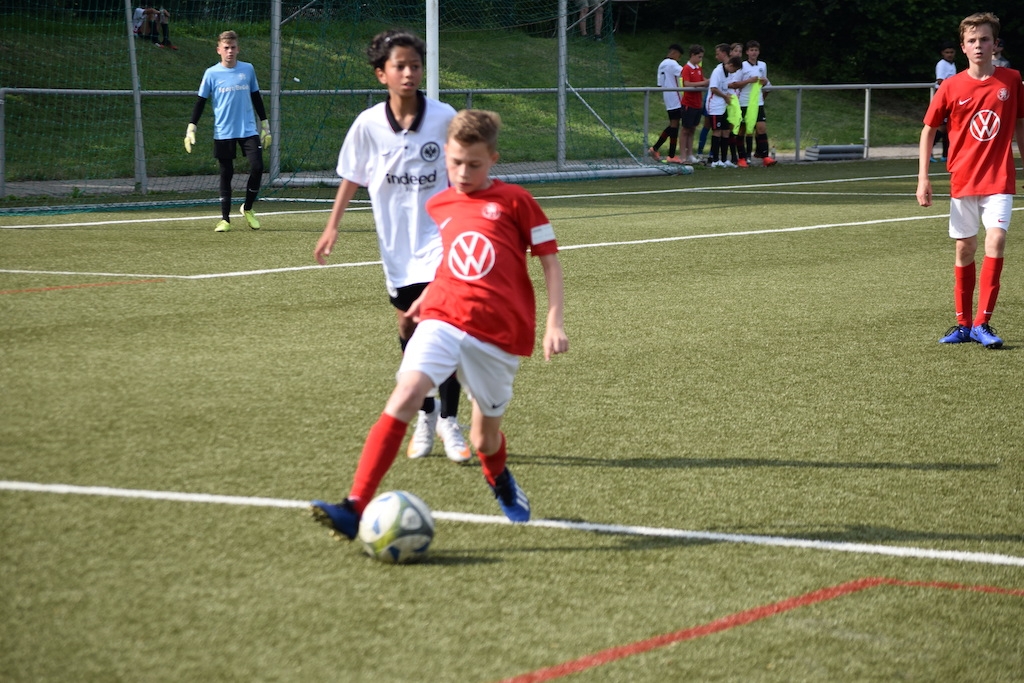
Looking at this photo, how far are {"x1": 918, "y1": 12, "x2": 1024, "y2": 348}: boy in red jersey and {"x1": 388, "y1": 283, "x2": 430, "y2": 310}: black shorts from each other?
3927mm

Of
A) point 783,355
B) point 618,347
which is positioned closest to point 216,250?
point 618,347

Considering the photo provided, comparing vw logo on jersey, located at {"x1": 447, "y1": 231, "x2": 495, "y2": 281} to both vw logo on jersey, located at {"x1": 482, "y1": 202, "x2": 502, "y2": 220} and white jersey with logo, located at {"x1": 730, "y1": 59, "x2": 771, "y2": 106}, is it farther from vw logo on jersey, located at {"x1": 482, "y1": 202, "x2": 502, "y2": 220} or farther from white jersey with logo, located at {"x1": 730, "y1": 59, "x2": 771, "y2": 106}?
white jersey with logo, located at {"x1": 730, "y1": 59, "x2": 771, "y2": 106}

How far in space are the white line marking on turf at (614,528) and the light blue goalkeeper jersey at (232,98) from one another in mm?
9465

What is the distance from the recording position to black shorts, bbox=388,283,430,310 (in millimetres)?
5516

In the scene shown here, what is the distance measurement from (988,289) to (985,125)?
41.2 inches

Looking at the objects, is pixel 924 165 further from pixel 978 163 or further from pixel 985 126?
pixel 985 126

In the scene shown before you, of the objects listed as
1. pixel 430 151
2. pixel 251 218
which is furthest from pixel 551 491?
pixel 251 218

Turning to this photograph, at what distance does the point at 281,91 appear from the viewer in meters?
18.6

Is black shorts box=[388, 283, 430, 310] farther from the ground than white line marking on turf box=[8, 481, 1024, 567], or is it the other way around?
black shorts box=[388, 283, 430, 310]

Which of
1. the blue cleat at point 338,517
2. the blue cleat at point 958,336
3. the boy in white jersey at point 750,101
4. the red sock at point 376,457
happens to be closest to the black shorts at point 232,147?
the blue cleat at point 958,336

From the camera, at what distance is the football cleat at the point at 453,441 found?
5.46 metres

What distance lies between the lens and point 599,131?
23.0 meters

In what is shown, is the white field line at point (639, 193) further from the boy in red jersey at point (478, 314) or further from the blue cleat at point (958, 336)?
the boy in red jersey at point (478, 314)

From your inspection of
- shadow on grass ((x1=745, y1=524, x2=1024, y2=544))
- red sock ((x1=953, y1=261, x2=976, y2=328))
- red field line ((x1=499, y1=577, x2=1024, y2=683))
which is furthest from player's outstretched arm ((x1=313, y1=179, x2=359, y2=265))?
red sock ((x1=953, y1=261, x2=976, y2=328))
